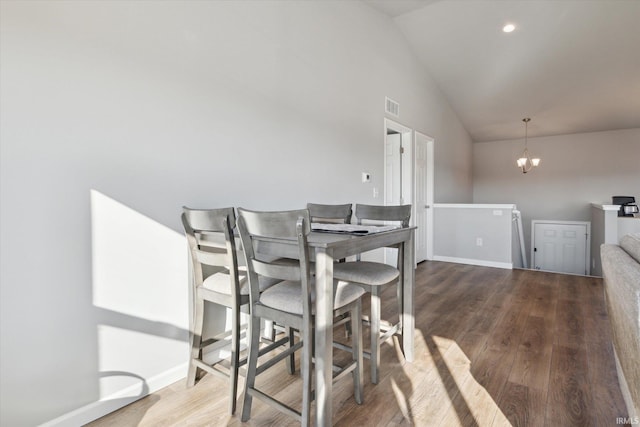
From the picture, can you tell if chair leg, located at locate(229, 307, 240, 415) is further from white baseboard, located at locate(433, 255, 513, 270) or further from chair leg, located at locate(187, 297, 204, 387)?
white baseboard, located at locate(433, 255, 513, 270)

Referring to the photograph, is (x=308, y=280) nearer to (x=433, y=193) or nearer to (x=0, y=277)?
(x=0, y=277)

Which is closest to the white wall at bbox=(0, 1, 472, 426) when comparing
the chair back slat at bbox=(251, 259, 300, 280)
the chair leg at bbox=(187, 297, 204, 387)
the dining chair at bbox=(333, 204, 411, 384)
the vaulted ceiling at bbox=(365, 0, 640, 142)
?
the chair leg at bbox=(187, 297, 204, 387)

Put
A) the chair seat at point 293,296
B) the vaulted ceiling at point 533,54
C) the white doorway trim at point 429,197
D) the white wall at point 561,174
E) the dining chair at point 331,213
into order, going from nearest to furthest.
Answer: the chair seat at point 293,296 < the dining chair at point 331,213 < the vaulted ceiling at point 533,54 < the white doorway trim at point 429,197 < the white wall at point 561,174

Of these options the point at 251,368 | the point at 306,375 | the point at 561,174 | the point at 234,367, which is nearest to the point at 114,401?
the point at 234,367

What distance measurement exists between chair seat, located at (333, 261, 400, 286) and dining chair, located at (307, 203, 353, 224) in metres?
Answer: 0.53

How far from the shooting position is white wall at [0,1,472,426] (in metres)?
1.35

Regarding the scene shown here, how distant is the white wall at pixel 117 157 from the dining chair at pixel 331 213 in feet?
0.72

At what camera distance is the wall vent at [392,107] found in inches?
163

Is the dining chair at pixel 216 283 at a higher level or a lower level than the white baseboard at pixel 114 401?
higher

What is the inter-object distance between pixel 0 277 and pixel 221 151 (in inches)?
49.2

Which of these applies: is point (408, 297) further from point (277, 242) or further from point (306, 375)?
point (277, 242)

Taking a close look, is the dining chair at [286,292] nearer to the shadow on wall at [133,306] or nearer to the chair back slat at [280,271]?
the chair back slat at [280,271]

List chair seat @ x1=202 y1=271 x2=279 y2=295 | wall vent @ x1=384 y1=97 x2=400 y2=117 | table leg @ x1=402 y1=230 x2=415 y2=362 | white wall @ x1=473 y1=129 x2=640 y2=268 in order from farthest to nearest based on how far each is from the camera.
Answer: white wall @ x1=473 y1=129 x2=640 y2=268, wall vent @ x1=384 y1=97 x2=400 y2=117, table leg @ x1=402 y1=230 x2=415 y2=362, chair seat @ x1=202 y1=271 x2=279 y2=295

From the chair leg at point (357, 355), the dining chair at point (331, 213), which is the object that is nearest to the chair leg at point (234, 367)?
the chair leg at point (357, 355)
